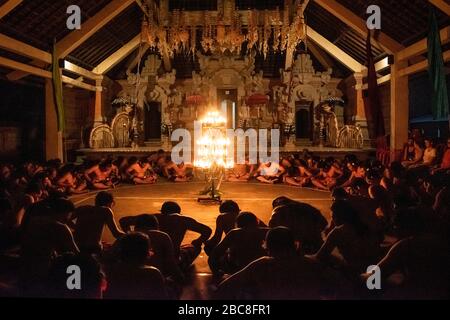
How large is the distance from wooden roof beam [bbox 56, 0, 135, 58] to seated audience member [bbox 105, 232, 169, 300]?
11882 millimetres

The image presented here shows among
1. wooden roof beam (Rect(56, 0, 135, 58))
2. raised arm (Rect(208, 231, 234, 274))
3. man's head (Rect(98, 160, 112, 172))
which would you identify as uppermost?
wooden roof beam (Rect(56, 0, 135, 58))

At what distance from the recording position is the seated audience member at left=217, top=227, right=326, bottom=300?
123 inches

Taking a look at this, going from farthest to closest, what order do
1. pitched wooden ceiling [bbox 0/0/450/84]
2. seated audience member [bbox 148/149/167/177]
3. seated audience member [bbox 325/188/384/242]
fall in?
seated audience member [bbox 148/149/167/177]
pitched wooden ceiling [bbox 0/0/450/84]
seated audience member [bbox 325/188/384/242]

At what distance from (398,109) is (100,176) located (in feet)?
31.2

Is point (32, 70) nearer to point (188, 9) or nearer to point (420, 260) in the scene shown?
point (188, 9)

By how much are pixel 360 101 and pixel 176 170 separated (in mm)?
9138

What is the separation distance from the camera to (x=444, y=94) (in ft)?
29.2

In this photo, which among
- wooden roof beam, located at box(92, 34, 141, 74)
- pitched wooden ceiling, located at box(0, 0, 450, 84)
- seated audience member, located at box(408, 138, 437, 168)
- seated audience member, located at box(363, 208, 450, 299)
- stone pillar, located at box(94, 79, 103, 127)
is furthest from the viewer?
stone pillar, located at box(94, 79, 103, 127)

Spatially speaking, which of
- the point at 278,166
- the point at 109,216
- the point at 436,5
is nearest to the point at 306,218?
the point at 109,216

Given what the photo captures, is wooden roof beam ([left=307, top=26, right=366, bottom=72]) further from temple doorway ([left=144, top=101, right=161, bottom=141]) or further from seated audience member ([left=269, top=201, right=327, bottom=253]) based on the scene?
seated audience member ([left=269, top=201, right=327, bottom=253])

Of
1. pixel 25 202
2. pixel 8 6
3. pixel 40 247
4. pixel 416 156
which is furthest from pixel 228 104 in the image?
pixel 40 247

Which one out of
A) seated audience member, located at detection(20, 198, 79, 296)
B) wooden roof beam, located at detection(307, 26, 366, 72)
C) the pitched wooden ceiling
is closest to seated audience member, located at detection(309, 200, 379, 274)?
seated audience member, located at detection(20, 198, 79, 296)
